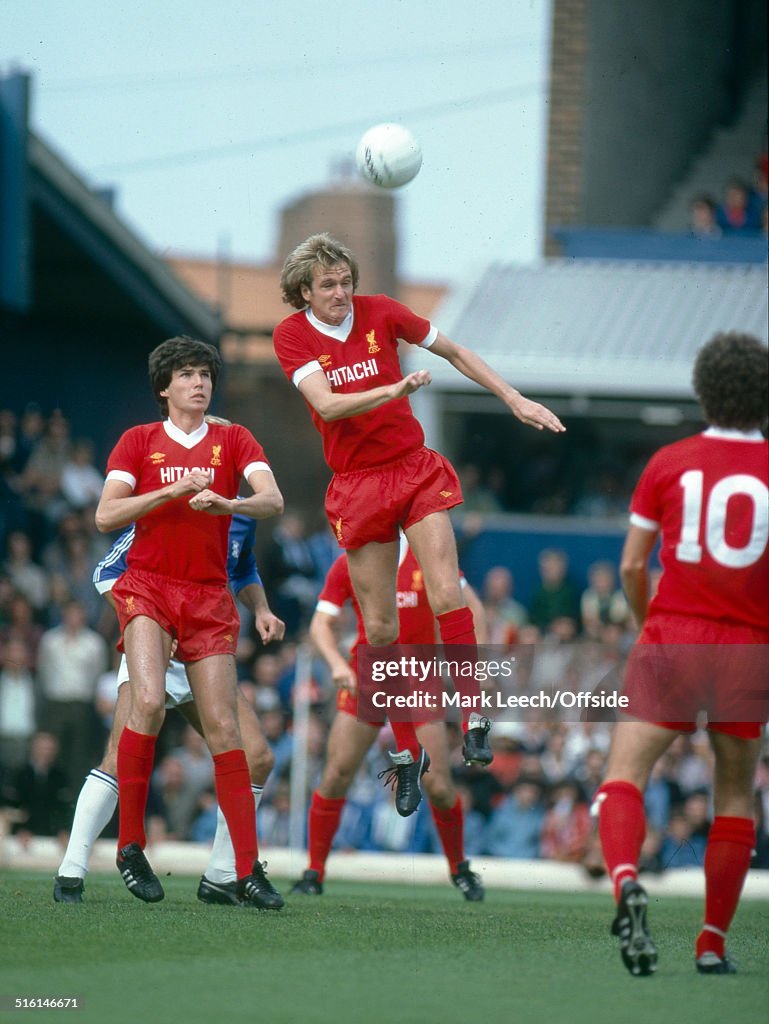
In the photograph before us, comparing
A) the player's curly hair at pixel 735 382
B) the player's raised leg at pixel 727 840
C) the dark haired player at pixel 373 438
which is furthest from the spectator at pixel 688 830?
the player's curly hair at pixel 735 382

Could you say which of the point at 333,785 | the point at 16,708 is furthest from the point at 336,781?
the point at 16,708

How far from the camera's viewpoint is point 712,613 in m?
5.10

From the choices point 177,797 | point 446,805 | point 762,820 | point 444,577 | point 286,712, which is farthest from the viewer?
point 286,712

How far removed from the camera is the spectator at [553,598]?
14875 millimetres

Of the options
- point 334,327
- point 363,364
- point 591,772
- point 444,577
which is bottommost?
point 591,772

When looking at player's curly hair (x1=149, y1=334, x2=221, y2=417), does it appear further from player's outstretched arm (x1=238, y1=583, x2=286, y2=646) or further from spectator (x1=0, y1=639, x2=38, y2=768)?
spectator (x1=0, y1=639, x2=38, y2=768)

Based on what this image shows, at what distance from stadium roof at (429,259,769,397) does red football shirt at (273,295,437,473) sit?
348 inches

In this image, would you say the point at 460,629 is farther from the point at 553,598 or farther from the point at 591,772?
the point at 553,598

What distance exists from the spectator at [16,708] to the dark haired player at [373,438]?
6644mm

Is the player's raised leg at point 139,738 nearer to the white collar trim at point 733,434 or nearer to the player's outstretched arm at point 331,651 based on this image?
the player's outstretched arm at point 331,651

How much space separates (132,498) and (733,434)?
7.97ft

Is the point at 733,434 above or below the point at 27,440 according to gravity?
below

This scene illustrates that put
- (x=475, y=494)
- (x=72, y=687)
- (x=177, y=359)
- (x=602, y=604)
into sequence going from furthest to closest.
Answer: (x=475, y=494), (x=602, y=604), (x=72, y=687), (x=177, y=359)

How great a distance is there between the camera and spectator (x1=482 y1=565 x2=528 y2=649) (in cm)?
1409
